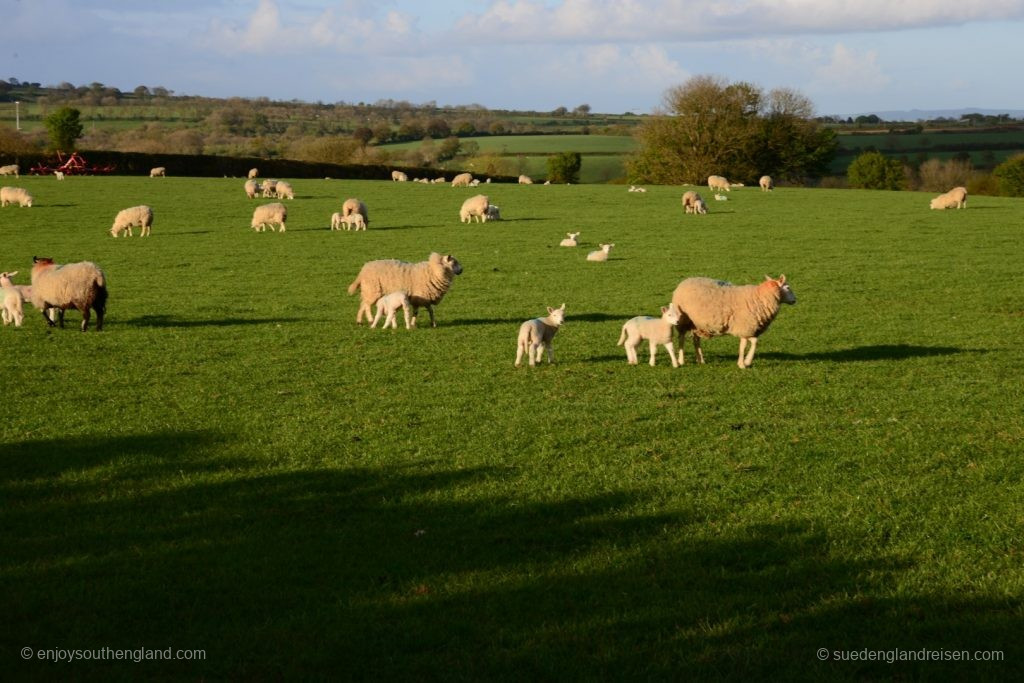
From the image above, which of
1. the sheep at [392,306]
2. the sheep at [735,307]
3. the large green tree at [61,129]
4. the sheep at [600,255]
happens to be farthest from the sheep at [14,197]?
the large green tree at [61,129]

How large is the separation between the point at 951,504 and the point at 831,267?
1966cm

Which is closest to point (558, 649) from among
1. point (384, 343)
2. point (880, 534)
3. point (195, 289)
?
point (880, 534)

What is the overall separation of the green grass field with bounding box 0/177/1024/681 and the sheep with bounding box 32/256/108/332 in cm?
58

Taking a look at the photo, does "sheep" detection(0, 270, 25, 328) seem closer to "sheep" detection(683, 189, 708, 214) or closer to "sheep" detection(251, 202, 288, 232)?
"sheep" detection(251, 202, 288, 232)

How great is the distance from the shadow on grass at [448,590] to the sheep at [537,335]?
209 inches

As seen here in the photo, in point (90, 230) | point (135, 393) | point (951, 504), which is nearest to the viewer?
point (951, 504)

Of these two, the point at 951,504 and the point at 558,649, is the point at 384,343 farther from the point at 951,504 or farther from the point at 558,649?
the point at 558,649

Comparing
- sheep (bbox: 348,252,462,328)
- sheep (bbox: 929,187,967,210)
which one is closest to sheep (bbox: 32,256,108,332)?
sheep (bbox: 348,252,462,328)

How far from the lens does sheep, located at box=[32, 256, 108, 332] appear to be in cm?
1686

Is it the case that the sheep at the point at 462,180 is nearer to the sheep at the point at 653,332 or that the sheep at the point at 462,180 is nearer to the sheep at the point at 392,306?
the sheep at the point at 392,306

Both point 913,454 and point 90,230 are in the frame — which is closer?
point 913,454

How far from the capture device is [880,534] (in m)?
7.93

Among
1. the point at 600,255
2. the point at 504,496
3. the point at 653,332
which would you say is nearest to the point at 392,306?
the point at 653,332

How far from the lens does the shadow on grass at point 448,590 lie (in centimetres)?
596
